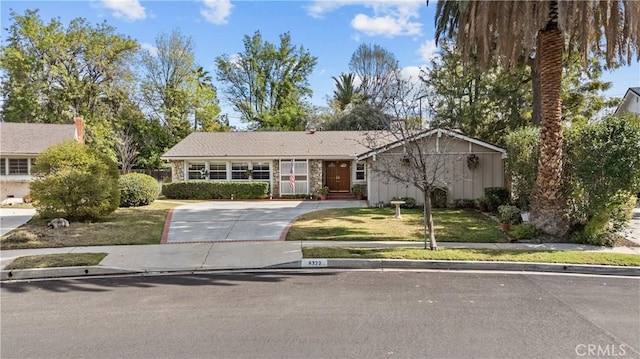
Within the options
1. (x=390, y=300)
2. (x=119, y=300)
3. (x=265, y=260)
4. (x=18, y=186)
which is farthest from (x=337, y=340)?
(x=18, y=186)

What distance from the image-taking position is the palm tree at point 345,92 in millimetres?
44884

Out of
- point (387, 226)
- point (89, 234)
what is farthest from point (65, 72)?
point (387, 226)

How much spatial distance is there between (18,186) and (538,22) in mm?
28691

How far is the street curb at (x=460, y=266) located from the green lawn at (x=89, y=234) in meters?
5.47

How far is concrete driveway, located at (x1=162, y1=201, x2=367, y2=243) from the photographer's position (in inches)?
482

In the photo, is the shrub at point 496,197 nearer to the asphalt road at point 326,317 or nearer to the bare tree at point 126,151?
the asphalt road at point 326,317

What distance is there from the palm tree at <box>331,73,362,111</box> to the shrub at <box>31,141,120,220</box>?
3246cm

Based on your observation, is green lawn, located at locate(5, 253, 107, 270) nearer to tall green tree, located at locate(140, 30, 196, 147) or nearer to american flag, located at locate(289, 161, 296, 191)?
american flag, located at locate(289, 161, 296, 191)

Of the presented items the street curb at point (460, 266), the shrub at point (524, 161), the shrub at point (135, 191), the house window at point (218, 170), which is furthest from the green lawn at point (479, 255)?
the house window at point (218, 170)

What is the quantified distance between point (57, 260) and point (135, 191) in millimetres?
10654

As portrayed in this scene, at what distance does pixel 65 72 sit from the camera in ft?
118

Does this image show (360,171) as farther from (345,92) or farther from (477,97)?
(345,92)

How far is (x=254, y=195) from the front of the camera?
24.6 meters

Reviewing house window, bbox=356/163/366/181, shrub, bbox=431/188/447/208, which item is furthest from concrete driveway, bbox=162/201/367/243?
house window, bbox=356/163/366/181
